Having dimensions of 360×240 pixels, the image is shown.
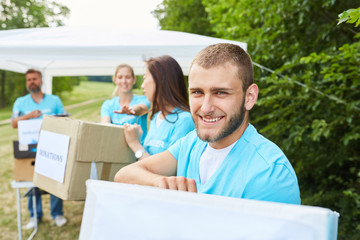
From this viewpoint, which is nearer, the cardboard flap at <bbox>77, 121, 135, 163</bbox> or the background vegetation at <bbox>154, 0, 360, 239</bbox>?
the cardboard flap at <bbox>77, 121, 135, 163</bbox>

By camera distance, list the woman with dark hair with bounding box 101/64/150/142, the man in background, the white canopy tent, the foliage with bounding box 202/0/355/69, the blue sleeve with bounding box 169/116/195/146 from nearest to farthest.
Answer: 1. the blue sleeve with bounding box 169/116/195/146
2. the foliage with bounding box 202/0/355/69
3. the white canopy tent
4. the woman with dark hair with bounding box 101/64/150/142
5. the man in background

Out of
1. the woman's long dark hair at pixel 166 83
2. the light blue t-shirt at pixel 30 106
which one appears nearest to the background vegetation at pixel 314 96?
the woman's long dark hair at pixel 166 83

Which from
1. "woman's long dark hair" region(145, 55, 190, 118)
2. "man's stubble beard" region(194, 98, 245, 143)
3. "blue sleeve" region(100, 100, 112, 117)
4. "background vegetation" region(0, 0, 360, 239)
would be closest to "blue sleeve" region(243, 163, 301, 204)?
"man's stubble beard" region(194, 98, 245, 143)

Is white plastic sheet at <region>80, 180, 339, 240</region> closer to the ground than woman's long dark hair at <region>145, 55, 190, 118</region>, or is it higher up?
closer to the ground

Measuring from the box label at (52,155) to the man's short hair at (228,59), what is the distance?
1.20m

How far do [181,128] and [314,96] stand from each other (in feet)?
4.38

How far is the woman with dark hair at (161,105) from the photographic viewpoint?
1939 mm

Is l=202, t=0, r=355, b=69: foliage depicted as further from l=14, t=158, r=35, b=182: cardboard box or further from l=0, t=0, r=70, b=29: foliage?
l=0, t=0, r=70, b=29: foliage

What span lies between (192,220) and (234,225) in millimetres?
79

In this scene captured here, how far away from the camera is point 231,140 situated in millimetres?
1104

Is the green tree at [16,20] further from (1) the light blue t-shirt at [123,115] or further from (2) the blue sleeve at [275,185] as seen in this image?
(2) the blue sleeve at [275,185]

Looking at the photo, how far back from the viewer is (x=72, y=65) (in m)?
5.84

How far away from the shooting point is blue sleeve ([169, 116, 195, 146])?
6.15 ft

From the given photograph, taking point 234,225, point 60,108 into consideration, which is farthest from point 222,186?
point 60,108
